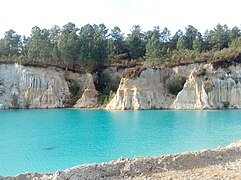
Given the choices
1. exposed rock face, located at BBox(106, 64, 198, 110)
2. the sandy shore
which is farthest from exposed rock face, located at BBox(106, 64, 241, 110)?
the sandy shore

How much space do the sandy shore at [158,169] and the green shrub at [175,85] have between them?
43.1m

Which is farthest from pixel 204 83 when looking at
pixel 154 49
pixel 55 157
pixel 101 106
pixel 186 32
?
pixel 55 157

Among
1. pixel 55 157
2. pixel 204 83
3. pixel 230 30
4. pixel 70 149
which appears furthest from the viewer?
pixel 230 30

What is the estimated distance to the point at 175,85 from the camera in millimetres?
58156

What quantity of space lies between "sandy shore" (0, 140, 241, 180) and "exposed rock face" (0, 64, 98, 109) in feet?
158

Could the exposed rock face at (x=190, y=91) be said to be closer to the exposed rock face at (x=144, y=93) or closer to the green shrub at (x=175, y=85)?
the exposed rock face at (x=144, y=93)

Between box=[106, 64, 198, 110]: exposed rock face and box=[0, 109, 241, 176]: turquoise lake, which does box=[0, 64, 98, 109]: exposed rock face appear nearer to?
box=[106, 64, 198, 110]: exposed rock face

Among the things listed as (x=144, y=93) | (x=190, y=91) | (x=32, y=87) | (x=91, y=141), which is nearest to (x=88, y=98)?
(x=32, y=87)

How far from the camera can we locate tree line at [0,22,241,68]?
6391 cm

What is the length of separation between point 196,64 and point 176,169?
47974 mm

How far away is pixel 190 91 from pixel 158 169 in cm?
4271

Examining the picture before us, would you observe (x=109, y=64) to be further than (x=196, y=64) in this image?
Yes

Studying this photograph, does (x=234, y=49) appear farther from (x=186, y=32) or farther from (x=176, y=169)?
(x=176, y=169)

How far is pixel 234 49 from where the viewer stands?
5891 cm
